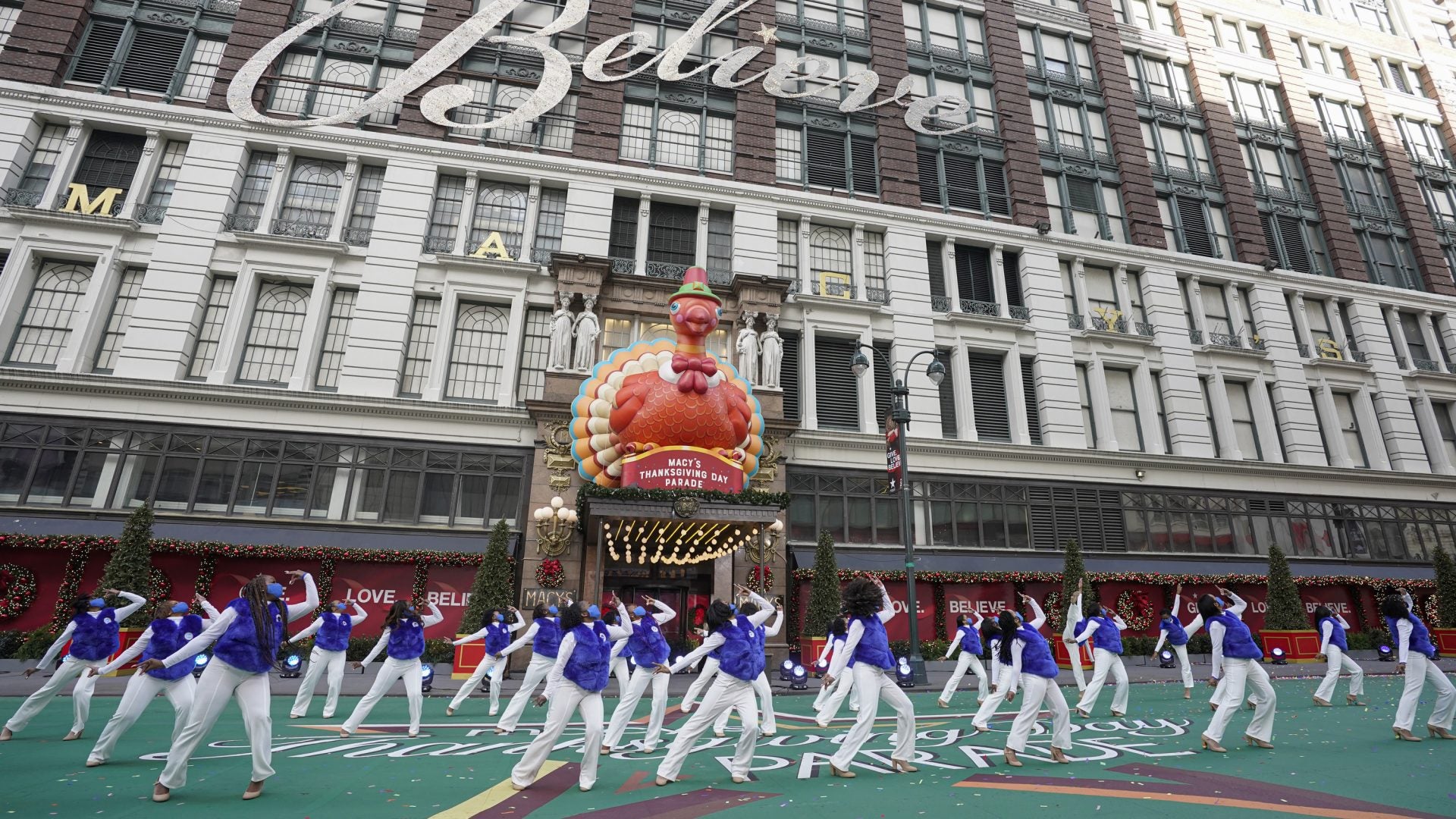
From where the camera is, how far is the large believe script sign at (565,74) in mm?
23969

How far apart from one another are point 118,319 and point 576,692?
22.5 m

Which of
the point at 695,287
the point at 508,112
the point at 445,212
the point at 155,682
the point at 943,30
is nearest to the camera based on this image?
the point at 155,682

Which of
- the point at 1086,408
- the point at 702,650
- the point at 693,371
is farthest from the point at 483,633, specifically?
the point at 1086,408

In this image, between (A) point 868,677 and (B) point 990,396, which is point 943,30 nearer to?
(B) point 990,396

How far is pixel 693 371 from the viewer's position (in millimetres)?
19031

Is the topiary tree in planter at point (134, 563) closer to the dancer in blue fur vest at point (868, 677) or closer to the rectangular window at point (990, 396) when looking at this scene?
the dancer in blue fur vest at point (868, 677)

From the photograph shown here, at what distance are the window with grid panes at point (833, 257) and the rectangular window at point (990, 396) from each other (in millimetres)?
5348

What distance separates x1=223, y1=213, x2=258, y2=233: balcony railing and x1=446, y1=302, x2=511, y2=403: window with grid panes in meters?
7.15

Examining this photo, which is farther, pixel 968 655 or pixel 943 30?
pixel 943 30

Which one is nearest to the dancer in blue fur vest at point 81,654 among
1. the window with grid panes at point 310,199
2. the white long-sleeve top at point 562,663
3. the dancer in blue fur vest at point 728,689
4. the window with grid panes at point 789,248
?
the white long-sleeve top at point 562,663

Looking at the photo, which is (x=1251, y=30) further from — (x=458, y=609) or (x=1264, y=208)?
(x=458, y=609)

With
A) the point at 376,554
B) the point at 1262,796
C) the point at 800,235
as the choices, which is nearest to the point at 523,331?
the point at 376,554

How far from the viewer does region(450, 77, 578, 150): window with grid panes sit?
83.1 feet

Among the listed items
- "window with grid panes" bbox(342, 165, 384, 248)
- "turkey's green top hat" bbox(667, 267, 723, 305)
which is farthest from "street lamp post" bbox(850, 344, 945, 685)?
"window with grid panes" bbox(342, 165, 384, 248)
